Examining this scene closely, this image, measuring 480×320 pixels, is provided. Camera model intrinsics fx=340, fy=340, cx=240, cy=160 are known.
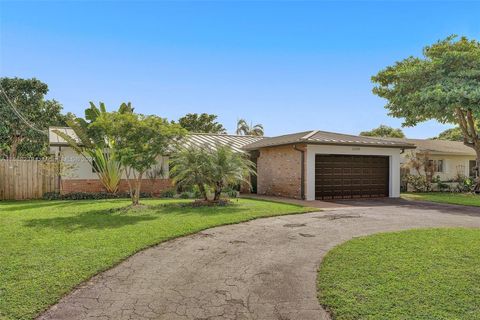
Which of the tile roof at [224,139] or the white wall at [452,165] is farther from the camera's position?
the white wall at [452,165]

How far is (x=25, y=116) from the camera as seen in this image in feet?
92.8

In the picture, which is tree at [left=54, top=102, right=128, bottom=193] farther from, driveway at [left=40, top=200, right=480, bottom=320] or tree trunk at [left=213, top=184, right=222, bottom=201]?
driveway at [left=40, top=200, right=480, bottom=320]

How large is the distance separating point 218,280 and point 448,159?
88.0 feet

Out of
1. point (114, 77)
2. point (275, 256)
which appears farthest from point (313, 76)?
point (275, 256)

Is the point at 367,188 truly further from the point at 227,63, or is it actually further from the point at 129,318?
the point at 129,318

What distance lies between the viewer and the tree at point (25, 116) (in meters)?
27.4

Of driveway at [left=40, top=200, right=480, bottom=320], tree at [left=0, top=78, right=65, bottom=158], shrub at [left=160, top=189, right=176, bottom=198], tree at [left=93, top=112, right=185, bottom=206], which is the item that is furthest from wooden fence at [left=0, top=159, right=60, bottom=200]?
tree at [left=0, top=78, right=65, bottom=158]

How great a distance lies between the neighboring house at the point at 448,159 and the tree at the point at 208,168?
15820 millimetres

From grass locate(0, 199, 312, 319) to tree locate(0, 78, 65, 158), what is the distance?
19.7 m

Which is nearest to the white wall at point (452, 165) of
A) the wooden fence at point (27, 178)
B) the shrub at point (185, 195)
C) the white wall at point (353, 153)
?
the white wall at point (353, 153)

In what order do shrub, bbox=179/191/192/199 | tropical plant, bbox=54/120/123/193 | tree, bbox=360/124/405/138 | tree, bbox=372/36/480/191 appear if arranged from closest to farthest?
tropical plant, bbox=54/120/123/193 → shrub, bbox=179/191/192/199 → tree, bbox=372/36/480/191 → tree, bbox=360/124/405/138

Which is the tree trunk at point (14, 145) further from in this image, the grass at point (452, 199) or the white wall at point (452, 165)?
the white wall at point (452, 165)

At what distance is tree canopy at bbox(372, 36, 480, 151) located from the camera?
59.0 feet

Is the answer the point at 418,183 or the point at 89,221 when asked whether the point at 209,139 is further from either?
the point at 418,183
